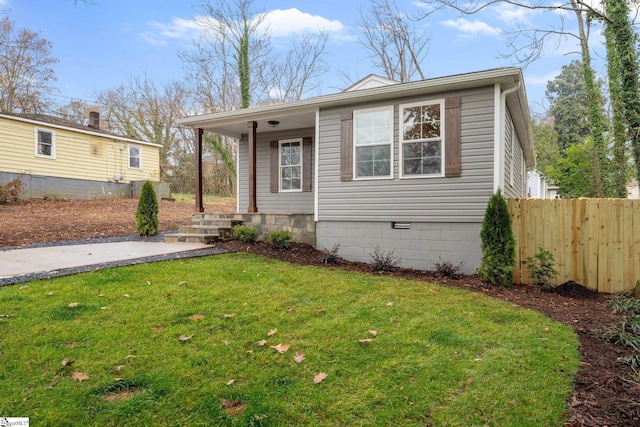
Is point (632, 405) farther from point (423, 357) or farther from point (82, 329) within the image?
point (82, 329)

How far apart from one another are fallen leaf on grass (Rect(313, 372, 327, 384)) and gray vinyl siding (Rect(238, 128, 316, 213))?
266 inches

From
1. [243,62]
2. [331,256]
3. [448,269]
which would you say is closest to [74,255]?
[331,256]

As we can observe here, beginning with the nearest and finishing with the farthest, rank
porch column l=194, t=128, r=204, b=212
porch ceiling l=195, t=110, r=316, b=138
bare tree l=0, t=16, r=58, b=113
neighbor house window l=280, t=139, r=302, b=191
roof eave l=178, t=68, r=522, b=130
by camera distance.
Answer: roof eave l=178, t=68, r=522, b=130, porch ceiling l=195, t=110, r=316, b=138, porch column l=194, t=128, r=204, b=212, neighbor house window l=280, t=139, r=302, b=191, bare tree l=0, t=16, r=58, b=113

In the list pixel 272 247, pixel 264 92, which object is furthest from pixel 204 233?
pixel 264 92

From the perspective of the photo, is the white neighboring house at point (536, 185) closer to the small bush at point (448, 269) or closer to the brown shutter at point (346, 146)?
the small bush at point (448, 269)

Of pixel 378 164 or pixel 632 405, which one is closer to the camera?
pixel 632 405

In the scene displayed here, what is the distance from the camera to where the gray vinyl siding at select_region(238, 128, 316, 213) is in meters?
9.22

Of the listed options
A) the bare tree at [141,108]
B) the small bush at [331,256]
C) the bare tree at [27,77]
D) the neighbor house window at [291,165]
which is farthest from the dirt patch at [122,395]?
the bare tree at [141,108]

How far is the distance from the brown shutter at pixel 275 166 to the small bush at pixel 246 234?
2146 millimetres

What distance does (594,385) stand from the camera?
237cm

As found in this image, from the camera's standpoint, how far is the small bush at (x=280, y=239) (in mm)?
7102

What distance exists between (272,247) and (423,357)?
15.8ft

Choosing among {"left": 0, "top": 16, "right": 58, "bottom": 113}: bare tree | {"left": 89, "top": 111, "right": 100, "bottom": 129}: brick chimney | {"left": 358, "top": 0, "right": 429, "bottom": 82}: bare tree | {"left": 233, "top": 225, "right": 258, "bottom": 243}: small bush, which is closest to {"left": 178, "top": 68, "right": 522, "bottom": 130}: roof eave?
{"left": 233, "top": 225, "right": 258, "bottom": 243}: small bush

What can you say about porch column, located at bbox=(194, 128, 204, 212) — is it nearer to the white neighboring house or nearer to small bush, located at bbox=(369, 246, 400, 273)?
small bush, located at bbox=(369, 246, 400, 273)
